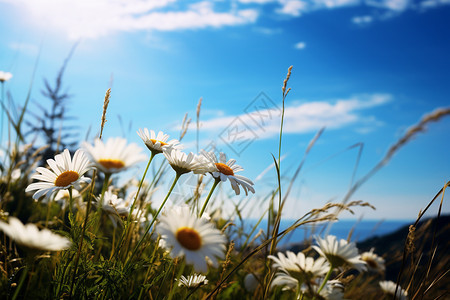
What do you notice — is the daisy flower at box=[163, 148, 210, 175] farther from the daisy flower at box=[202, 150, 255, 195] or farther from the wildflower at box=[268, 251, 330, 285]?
the wildflower at box=[268, 251, 330, 285]

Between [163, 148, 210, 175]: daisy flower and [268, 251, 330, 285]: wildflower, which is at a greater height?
[163, 148, 210, 175]: daisy flower

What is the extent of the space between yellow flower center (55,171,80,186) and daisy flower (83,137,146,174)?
231 mm

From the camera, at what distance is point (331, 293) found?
4.43 ft

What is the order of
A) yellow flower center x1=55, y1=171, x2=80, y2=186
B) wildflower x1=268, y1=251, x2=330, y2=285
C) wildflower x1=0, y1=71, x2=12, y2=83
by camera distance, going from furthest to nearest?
wildflower x1=0, y1=71, x2=12, y2=83
wildflower x1=268, y1=251, x2=330, y2=285
yellow flower center x1=55, y1=171, x2=80, y2=186

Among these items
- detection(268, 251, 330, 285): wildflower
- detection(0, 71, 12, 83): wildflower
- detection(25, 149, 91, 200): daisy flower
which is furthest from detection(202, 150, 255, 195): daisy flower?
detection(0, 71, 12, 83): wildflower

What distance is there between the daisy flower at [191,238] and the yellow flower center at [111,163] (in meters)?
0.17

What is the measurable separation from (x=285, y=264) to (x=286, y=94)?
66 cm

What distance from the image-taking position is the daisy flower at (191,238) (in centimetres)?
91

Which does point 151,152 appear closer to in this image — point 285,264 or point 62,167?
point 62,167

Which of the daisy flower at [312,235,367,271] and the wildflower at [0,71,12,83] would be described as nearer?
the daisy flower at [312,235,367,271]

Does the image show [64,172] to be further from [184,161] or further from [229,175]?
[229,175]

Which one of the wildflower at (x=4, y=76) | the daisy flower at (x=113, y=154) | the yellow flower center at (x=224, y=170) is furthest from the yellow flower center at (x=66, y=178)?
the wildflower at (x=4, y=76)

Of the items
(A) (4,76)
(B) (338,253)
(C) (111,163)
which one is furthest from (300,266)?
(A) (4,76)

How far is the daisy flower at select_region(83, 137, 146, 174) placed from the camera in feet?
3.06
